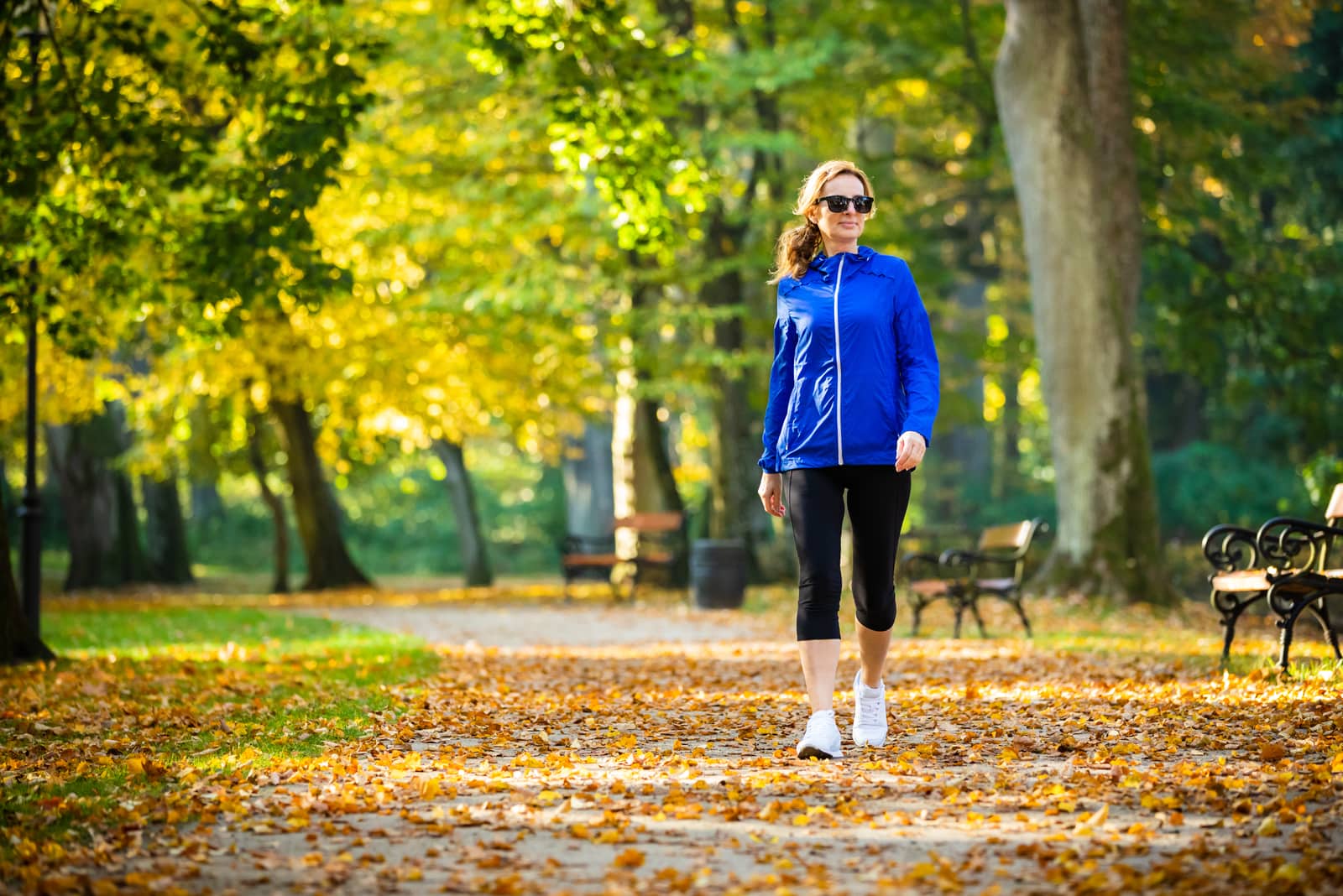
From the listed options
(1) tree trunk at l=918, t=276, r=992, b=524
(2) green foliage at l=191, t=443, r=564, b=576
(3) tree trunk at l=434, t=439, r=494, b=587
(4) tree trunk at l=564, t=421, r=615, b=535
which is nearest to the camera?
(1) tree trunk at l=918, t=276, r=992, b=524

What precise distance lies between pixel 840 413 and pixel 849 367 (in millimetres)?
193

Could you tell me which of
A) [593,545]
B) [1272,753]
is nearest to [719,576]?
[1272,753]

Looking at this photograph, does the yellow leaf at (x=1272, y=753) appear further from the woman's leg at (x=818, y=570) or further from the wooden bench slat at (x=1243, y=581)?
the wooden bench slat at (x=1243, y=581)

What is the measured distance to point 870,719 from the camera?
6410 mm

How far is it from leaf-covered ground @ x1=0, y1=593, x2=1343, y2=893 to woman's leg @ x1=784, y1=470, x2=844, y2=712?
370 mm

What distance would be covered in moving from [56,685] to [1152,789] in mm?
6626

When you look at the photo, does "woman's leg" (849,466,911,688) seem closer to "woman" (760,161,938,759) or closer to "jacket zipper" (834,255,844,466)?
"woman" (760,161,938,759)

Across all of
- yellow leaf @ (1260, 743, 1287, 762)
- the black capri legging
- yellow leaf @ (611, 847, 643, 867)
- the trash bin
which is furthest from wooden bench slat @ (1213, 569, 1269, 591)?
the trash bin

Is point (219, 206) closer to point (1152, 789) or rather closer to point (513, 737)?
point (513, 737)

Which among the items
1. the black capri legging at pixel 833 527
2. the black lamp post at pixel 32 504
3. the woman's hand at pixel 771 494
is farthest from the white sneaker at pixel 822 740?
the black lamp post at pixel 32 504

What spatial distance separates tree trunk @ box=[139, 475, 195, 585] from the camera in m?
31.2

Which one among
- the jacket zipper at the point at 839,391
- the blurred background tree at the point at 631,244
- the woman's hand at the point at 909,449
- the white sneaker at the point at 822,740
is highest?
the blurred background tree at the point at 631,244

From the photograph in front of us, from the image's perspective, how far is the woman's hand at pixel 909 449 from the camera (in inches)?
227

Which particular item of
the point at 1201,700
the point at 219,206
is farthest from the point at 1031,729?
the point at 219,206
